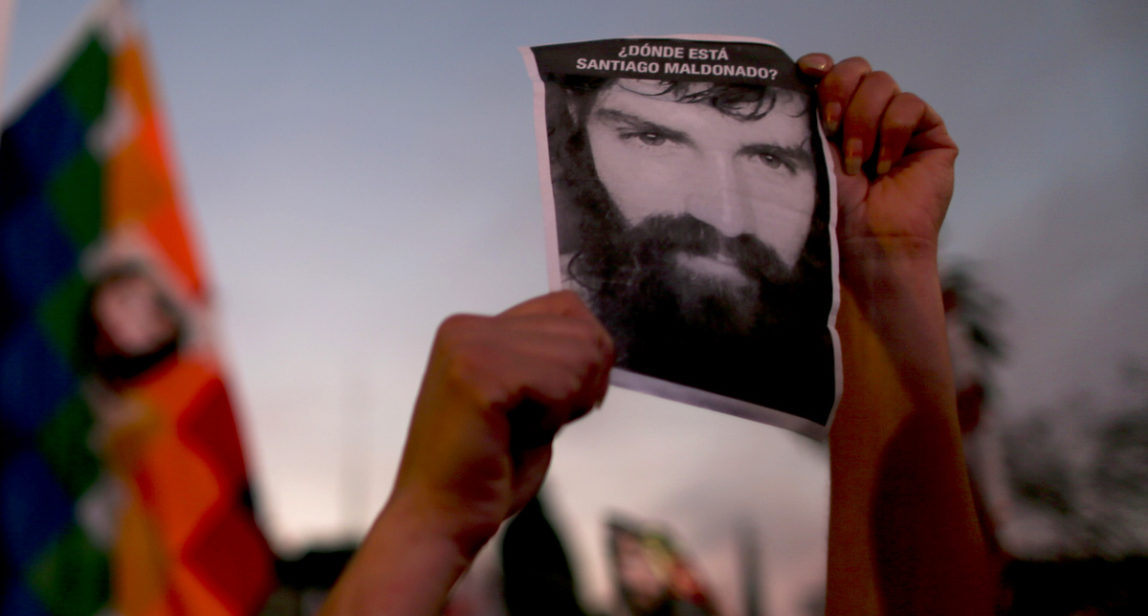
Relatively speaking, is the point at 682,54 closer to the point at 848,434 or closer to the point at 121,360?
the point at 848,434

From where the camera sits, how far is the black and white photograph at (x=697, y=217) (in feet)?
2.88

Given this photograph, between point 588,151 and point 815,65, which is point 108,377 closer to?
point 588,151

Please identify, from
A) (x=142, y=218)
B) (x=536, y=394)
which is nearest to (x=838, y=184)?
(x=536, y=394)

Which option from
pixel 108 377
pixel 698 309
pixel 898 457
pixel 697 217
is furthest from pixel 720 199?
pixel 108 377

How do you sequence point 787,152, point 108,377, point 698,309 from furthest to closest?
1. point 108,377
2. point 787,152
3. point 698,309

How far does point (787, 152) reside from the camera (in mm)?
1005

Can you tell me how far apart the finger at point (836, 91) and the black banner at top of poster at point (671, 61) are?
0.10 feet

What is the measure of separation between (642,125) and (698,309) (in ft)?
0.80

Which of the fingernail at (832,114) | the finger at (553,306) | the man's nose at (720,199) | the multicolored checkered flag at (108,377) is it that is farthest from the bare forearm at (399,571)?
the multicolored checkered flag at (108,377)

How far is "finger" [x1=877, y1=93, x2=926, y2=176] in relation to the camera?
1.05m

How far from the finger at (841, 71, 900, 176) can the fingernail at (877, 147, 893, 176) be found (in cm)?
2

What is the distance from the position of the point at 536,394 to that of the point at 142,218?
2967mm

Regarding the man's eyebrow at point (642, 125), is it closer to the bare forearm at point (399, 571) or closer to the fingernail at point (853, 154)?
the fingernail at point (853, 154)

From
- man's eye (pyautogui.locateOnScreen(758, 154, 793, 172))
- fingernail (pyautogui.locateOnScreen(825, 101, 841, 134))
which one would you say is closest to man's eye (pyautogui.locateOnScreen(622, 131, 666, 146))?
man's eye (pyautogui.locateOnScreen(758, 154, 793, 172))
